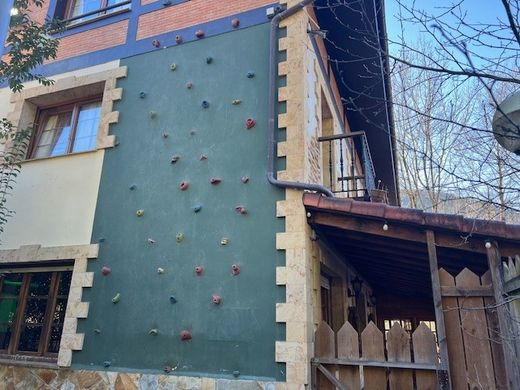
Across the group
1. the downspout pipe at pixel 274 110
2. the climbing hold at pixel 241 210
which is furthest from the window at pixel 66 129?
the downspout pipe at pixel 274 110

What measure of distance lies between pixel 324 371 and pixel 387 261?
7.46 ft

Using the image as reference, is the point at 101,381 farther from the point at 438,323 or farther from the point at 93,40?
the point at 93,40

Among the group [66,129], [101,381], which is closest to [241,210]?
[101,381]

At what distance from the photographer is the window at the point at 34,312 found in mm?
5586

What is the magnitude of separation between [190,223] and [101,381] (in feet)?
6.91

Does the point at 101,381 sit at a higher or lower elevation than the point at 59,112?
lower

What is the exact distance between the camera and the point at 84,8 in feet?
25.5

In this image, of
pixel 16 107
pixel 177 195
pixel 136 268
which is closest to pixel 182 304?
pixel 136 268

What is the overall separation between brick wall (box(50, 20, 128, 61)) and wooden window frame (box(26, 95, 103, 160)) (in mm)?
855

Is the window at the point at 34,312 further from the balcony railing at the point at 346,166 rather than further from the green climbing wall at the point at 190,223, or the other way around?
the balcony railing at the point at 346,166

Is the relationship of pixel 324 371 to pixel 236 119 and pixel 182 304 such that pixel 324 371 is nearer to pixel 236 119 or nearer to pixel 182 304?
pixel 182 304

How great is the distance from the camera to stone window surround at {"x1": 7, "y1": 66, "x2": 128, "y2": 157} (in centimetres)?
622

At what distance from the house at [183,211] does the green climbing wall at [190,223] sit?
2cm

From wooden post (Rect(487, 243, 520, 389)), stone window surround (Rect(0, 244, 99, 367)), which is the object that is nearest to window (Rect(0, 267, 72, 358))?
stone window surround (Rect(0, 244, 99, 367))
